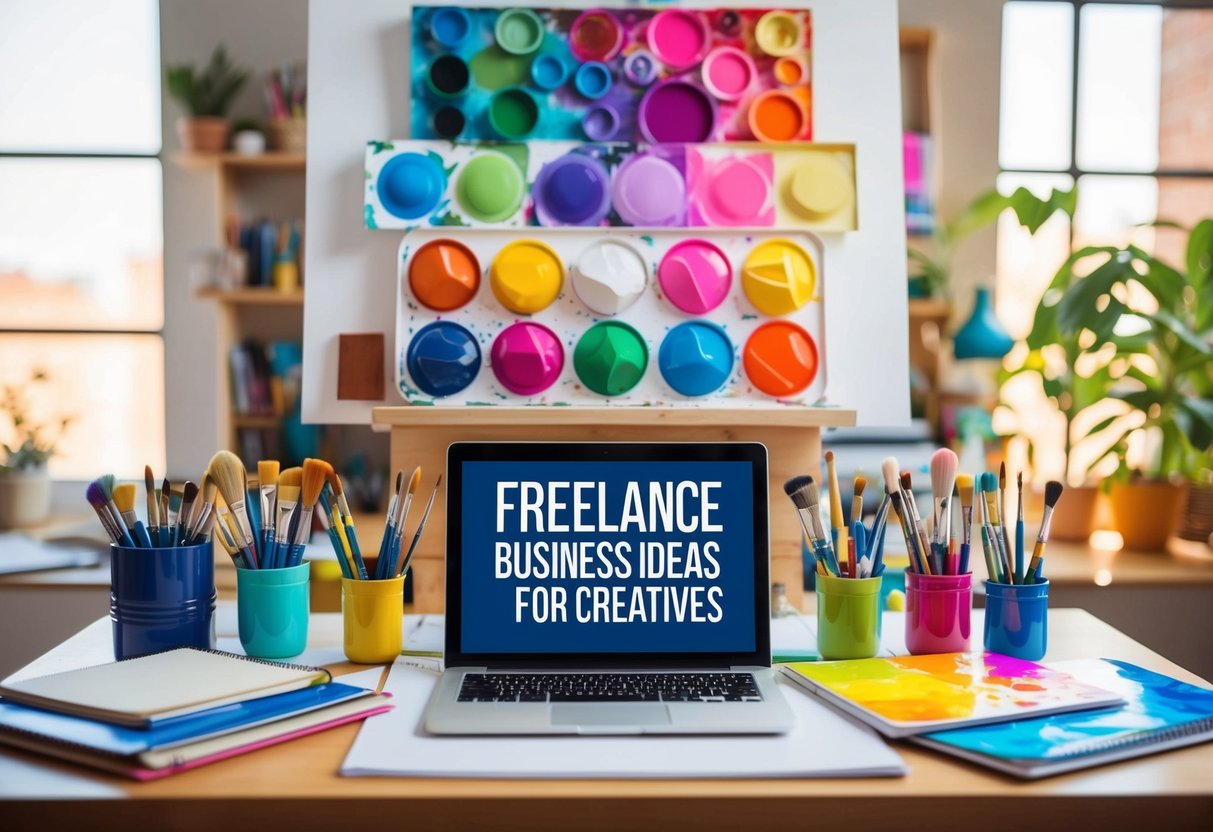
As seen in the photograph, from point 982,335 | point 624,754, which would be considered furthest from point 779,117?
point 982,335

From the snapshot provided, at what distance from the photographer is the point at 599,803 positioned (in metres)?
0.77

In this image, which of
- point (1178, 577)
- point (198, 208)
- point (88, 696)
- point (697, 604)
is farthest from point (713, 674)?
point (198, 208)

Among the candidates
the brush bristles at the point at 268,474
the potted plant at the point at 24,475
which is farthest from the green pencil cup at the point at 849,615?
the potted plant at the point at 24,475

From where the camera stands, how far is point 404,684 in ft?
3.34

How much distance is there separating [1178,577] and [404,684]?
1760 mm

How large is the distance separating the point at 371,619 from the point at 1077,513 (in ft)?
6.44

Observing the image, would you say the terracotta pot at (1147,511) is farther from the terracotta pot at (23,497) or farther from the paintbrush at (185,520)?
the terracotta pot at (23,497)

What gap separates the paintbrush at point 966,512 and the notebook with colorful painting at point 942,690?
A: 0.11 metres

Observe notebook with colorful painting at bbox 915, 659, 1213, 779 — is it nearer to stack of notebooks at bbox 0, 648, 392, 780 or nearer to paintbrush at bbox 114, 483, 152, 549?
stack of notebooks at bbox 0, 648, 392, 780

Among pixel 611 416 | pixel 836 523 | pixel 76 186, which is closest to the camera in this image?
pixel 836 523

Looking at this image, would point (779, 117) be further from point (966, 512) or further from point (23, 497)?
point (23, 497)

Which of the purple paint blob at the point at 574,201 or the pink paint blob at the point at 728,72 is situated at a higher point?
the pink paint blob at the point at 728,72

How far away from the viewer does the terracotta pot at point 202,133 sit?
2686 mm

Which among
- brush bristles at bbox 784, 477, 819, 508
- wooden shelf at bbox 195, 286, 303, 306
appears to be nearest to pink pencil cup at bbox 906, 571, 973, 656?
brush bristles at bbox 784, 477, 819, 508
